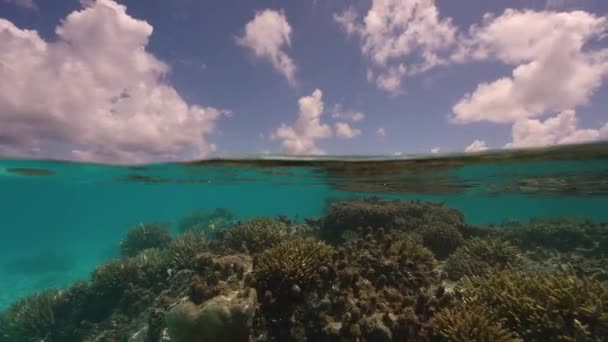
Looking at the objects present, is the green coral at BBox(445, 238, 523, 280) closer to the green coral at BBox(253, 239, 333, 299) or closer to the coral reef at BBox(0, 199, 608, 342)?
the coral reef at BBox(0, 199, 608, 342)

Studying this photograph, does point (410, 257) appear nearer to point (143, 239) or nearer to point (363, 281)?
point (363, 281)

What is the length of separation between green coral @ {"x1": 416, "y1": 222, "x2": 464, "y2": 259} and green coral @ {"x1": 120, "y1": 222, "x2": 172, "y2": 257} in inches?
699

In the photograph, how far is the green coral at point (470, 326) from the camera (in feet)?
15.9

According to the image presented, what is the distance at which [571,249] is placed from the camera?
14.9m

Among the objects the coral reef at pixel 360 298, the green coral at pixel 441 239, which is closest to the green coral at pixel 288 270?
the coral reef at pixel 360 298

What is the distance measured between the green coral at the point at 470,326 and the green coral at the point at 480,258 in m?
3.95

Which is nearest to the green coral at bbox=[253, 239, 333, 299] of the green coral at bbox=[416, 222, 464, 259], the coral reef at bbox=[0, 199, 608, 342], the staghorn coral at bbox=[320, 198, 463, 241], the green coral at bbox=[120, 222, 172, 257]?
the coral reef at bbox=[0, 199, 608, 342]

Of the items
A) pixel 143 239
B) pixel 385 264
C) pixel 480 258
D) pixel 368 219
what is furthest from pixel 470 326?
pixel 143 239

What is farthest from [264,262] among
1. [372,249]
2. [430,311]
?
[430,311]

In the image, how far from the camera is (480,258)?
9883mm

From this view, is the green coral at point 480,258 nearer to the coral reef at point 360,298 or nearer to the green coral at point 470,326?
the coral reef at point 360,298

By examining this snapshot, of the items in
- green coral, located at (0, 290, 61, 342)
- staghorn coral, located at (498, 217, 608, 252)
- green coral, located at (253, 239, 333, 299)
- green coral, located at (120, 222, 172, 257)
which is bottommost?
green coral, located at (0, 290, 61, 342)

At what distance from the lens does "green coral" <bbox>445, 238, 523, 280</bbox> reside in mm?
9234

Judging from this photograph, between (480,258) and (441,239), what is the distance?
211 cm
